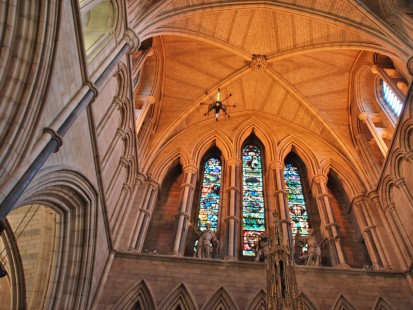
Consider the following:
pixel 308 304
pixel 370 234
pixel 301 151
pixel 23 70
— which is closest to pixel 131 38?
pixel 23 70

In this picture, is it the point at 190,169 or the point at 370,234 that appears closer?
the point at 370,234

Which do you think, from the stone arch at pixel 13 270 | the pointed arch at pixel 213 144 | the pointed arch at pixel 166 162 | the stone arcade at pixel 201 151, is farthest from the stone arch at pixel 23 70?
the pointed arch at pixel 213 144

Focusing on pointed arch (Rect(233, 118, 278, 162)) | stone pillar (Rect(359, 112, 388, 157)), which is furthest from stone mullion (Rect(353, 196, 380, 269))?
pointed arch (Rect(233, 118, 278, 162))

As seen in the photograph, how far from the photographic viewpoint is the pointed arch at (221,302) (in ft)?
29.2

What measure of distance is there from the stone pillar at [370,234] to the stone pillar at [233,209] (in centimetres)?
348

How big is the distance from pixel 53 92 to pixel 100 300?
477cm

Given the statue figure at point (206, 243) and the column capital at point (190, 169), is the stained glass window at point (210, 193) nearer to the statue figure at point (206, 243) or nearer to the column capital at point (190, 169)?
the column capital at point (190, 169)

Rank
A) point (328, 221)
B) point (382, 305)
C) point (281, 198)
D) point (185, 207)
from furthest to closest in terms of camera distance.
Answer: point (281, 198), point (185, 207), point (328, 221), point (382, 305)

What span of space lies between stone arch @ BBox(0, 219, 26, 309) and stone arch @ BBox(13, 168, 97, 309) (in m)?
0.78

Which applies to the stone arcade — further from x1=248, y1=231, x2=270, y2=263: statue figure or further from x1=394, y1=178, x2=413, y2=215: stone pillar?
x1=248, y1=231, x2=270, y2=263: statue figure

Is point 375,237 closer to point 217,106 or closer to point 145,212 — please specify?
point 217,106

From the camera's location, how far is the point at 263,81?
15398 millimetres

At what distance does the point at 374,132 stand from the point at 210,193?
546 cm

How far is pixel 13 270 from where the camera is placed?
8641 millimetres
